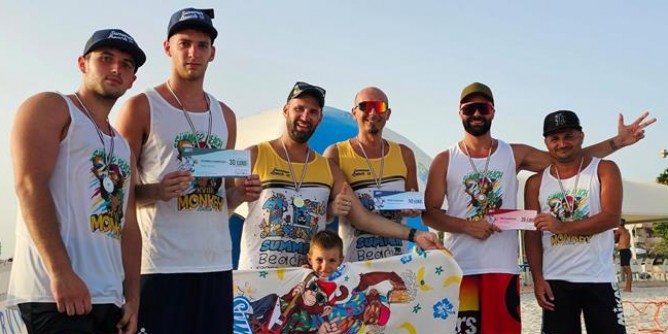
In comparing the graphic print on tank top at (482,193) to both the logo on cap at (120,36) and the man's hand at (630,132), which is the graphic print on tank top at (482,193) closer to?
the man's hand at (630,132)

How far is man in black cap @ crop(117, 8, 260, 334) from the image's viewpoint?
3.45m

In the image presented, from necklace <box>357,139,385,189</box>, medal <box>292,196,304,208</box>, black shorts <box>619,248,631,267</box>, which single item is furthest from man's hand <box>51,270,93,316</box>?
black shorts <box>619,248,631,267</box>

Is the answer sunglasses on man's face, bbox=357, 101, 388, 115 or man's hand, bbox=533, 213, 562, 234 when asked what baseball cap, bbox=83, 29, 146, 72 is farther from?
man's hand, bbox=533, 213, 562, 234

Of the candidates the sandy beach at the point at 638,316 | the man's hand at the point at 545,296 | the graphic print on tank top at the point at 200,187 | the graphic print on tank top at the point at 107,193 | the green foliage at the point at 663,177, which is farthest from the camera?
the green foliage at the point at 663,177

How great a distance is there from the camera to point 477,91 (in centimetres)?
479

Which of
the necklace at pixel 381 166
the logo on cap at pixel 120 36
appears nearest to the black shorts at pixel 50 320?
the logo on cap at pixel 120 36

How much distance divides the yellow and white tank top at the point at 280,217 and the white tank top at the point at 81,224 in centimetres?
141

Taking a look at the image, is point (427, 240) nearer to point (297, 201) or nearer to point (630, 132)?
point (297, 201)

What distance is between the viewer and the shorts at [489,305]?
15.1 feet

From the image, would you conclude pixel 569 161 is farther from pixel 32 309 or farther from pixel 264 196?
pixel 32 309

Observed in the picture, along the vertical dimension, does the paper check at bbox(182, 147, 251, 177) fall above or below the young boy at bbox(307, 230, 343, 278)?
above

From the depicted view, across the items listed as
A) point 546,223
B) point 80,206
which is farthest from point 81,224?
point 546,223

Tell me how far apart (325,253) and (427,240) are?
0.77 meters

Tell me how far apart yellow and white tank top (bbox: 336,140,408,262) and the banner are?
31cm
